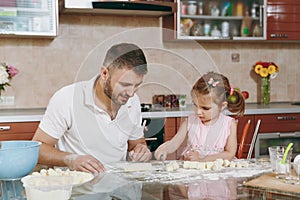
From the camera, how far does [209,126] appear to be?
239 cm

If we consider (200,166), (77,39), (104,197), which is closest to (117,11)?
(77,39)

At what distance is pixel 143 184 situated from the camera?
60.0 inches

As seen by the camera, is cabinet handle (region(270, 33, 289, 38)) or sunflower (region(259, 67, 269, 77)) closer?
cabinet handle (region(270, 33, 289, 38))

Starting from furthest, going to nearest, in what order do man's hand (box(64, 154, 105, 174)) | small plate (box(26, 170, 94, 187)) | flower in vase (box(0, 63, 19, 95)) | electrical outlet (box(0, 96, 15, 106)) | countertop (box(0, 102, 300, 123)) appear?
electrical outlet (box(0, 96, 15, 106)), flower in vase (box(0, 63, 19, 95)), countertop (box(0, 102, 300, 123)), man's hand (box(64, 154, 105, 174)), small plate (box(26, 170, 94, 187))

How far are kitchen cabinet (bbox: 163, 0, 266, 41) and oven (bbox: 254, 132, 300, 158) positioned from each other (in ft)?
2.59

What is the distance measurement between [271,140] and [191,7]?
3.90 ft

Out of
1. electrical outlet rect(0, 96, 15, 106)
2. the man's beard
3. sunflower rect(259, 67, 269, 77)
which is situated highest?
sunflower rect(259, 67, 269, 77)

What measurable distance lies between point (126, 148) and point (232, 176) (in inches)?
27.5

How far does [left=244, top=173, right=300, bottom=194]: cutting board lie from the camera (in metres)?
1.44

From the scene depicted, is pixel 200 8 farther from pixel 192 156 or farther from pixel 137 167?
pixel 137 167

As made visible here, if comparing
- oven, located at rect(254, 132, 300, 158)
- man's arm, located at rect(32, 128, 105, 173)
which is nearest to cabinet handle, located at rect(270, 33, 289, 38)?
oven, located at rect(254, 132, 300, 158)

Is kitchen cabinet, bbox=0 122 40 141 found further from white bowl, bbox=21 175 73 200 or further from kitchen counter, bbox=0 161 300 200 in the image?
white bowl, bbox=21 175 73 200

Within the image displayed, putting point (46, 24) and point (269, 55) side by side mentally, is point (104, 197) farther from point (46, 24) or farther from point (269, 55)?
point (269, 55)

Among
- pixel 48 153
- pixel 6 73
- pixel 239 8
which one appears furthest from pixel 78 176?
A: pixel 239 8
